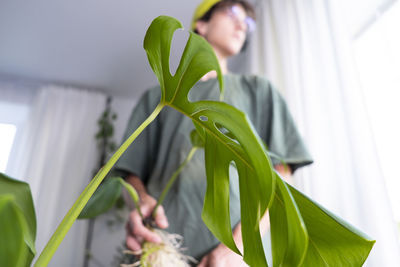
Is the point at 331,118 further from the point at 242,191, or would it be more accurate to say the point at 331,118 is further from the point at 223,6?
the point at 242,191

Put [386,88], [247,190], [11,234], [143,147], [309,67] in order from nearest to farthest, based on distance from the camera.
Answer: [11,234], [247,190], [143,147], [386,88], [309,67]

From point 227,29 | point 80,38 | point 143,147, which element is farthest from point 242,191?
point 80,38

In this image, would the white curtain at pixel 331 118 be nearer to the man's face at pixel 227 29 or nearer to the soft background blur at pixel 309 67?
the soft background blur at pixel 309 67

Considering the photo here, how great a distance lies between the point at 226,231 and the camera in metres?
0.28

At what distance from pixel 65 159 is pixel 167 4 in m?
1.76

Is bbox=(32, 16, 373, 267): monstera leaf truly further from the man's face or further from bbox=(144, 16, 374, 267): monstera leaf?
the man's face

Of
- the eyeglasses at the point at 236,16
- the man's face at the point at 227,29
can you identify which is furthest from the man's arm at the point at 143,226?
the eyeglasses at the point at 236,16

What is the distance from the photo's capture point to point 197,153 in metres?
0.64

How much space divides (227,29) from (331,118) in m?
0.47

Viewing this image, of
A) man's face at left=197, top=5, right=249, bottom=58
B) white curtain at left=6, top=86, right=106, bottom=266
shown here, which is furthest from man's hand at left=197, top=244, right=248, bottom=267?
white curtain at left=6, top=86, right=106, bottom=266

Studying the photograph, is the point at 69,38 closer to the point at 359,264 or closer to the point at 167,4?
the point at 167,4

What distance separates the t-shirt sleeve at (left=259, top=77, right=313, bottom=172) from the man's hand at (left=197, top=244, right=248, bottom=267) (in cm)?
21

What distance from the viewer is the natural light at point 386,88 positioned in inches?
30.9

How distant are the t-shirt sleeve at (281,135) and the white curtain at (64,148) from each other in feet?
6.27
